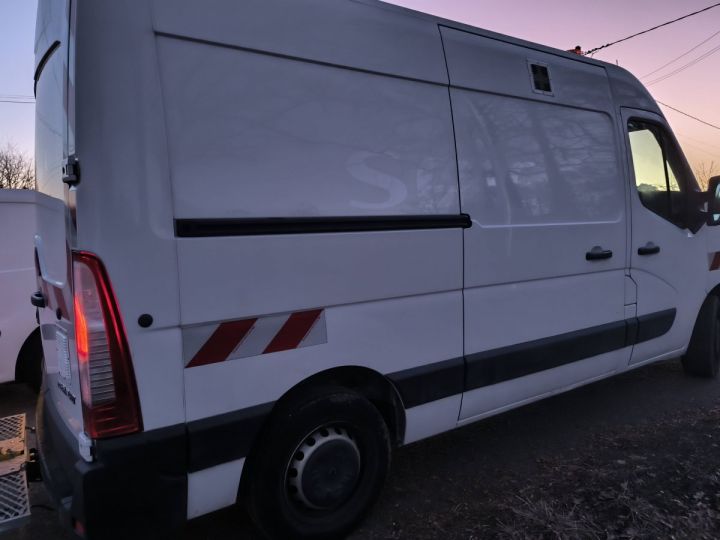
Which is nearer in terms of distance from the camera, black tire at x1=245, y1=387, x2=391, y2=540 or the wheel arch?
black tire at x1=245, y1=387, x2=391, y2=540

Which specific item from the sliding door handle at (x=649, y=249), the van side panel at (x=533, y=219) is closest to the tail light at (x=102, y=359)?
the van side panel at (x=533, y=219)

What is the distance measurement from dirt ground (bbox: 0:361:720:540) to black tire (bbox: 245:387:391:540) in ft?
0.79

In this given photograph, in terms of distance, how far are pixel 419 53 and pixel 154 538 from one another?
7.89 feet

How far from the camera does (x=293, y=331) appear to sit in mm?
2336

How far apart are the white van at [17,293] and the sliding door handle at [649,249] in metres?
4.60

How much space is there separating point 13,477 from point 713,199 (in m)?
4.86

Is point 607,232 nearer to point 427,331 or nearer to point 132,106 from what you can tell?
point 427,331

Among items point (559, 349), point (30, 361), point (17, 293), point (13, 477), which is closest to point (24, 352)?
point (30, 361)

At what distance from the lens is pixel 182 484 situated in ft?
6.98

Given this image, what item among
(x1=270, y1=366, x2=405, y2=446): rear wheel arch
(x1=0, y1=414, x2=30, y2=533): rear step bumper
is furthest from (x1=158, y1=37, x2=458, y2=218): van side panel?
(x1=0, y1=414, x2=30, y2=533): rear step bumper

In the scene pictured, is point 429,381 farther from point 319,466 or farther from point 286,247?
point 286,247

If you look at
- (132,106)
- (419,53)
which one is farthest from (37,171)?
(419,53)

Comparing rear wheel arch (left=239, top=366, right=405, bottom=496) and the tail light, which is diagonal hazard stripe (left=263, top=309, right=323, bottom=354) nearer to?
rear wheel arch (left=239, top=366, right=405, bottom=496)

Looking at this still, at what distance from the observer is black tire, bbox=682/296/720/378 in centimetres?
470
